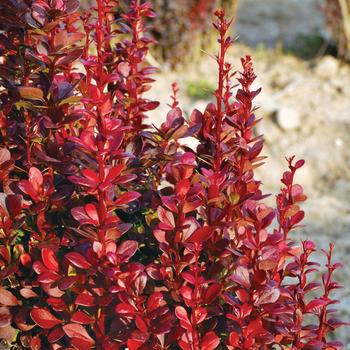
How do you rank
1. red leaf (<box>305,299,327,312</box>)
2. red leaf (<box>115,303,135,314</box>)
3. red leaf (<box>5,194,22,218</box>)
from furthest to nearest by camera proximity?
1. red leaf (<box>305,299,327,312</box>)
2. red leaf (<box>5,194,22,218</box>)
3. red leaf (<box>115,303,135,314</box>)

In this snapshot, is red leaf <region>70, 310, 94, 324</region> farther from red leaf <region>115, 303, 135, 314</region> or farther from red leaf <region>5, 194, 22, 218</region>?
red leaf <region>5, 194, 22, 218</region>

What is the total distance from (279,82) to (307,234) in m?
2.33

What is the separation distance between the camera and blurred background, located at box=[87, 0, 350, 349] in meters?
4.46

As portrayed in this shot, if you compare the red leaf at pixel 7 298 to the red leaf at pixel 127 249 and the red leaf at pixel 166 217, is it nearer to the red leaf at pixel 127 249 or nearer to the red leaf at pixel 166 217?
the red leaf at pixel 127 249

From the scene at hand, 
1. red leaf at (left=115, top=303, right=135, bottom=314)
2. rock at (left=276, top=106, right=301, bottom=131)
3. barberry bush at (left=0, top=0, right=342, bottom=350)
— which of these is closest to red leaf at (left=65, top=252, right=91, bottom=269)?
barberry bush at (left=0, top=0, right=342, bottom=350)

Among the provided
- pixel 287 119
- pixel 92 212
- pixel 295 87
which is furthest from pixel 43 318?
pixel 295 87

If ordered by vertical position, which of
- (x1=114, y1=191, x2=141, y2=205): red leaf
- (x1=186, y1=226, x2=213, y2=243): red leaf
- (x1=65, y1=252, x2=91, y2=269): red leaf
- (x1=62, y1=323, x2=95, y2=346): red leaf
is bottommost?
(x1=62, y1=323, x2=95, y2=346): red leaf

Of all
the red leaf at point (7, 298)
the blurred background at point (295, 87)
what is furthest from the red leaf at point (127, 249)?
the blurred background at point (295, 87)

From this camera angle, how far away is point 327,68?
6.18 m

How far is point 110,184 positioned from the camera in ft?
4.63

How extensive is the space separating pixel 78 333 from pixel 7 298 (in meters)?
0.20

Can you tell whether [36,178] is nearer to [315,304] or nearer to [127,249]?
[127,249]

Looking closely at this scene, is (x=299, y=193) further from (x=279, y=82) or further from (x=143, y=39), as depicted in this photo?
(x=279, y=82)

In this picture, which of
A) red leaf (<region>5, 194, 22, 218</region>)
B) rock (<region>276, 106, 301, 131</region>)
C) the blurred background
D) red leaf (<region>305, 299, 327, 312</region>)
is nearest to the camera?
red leaf (<region>5, 194, 22, 218</region>)
